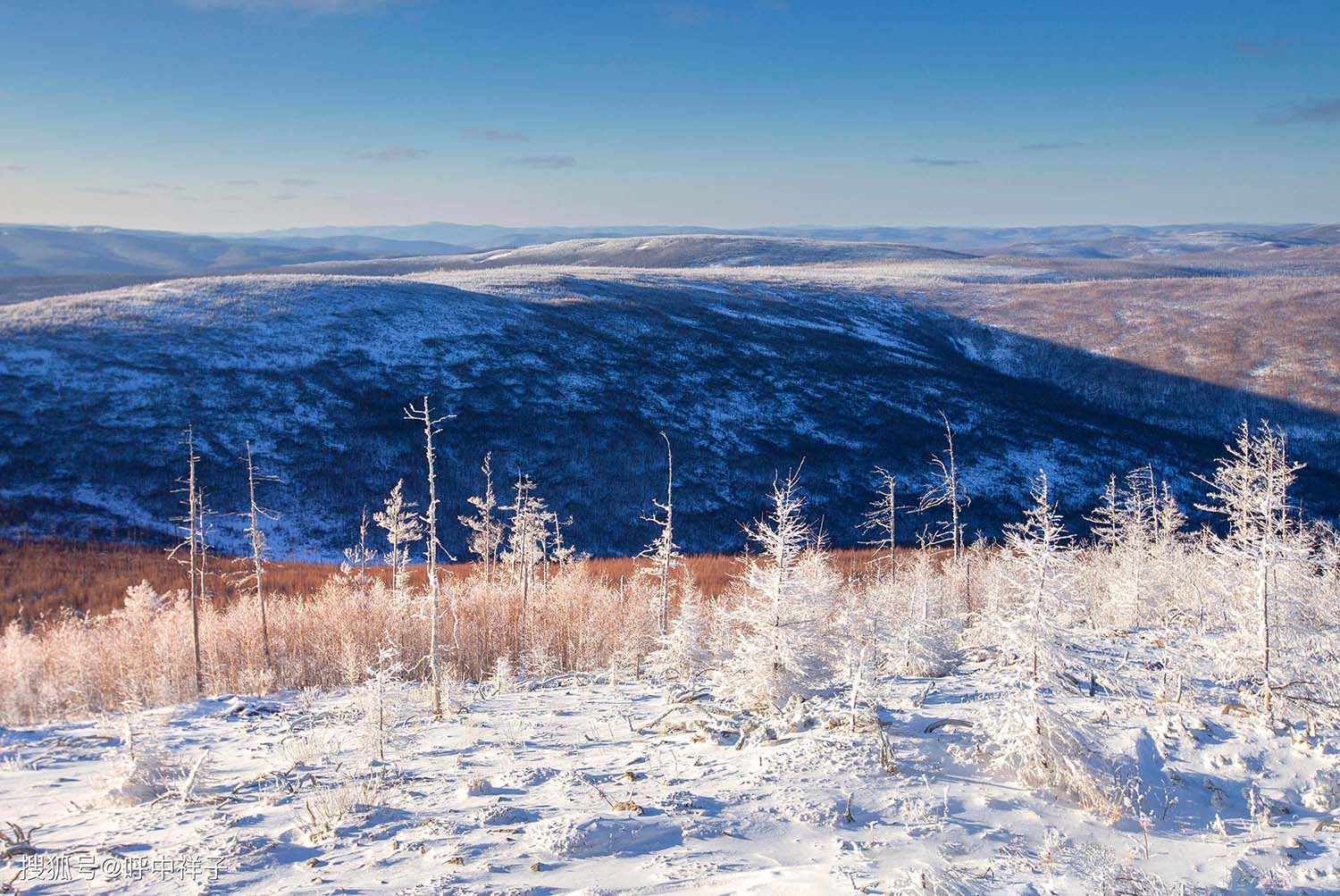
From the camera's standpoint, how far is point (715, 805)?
22.6 feet

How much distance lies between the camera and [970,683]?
10039mm

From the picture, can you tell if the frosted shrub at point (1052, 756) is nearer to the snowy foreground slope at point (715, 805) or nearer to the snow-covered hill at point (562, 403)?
the snowy foreground slope at point (715, 805)

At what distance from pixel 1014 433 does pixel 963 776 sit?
1947 inches

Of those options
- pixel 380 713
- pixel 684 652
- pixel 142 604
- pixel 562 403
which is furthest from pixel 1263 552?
pixel 562 403

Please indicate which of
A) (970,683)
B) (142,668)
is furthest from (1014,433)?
(142,668)

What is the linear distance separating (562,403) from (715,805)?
43525 mm

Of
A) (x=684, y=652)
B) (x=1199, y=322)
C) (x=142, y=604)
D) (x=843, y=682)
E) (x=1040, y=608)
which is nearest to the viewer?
(x=1040, y=608)

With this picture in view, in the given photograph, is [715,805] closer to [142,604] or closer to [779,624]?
[779,624]

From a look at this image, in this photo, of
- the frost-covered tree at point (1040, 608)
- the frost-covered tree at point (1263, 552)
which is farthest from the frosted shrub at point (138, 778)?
the frost-covered tree at point (1263, 552)

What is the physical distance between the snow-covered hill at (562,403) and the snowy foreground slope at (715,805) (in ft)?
85.1

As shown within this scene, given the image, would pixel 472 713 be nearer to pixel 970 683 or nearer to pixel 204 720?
pixel 204 720

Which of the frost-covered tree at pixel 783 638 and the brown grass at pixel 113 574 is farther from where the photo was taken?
the brown grass at pixel 113 574

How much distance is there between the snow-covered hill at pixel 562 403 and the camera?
3581cm

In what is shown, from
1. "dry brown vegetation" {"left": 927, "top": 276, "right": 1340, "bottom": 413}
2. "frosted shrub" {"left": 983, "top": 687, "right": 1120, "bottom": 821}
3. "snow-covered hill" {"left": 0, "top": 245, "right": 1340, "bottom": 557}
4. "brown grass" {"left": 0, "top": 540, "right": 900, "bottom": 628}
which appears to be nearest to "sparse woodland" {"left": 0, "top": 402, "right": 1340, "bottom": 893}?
"frosted shrub" {"left": 983, "top": 687, "right": 1120, "bottom": 821}
